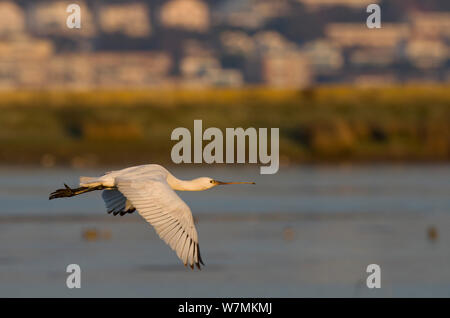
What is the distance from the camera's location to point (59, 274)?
23.3 m

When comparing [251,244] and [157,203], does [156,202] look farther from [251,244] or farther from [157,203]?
[251,244]

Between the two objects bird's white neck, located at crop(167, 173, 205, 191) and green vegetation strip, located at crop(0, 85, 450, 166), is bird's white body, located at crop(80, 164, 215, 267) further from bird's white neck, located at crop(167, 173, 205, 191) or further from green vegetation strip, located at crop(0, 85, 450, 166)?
green vegetation strip, located at crop(0, 85, 450, 166)

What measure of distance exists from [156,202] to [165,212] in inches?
8.4

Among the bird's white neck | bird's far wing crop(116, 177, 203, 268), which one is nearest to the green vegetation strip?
the bird's white neck

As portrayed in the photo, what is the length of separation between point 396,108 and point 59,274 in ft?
148

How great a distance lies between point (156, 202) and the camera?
1661 cm

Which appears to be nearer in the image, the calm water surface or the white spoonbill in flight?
the white spoonbill in flight

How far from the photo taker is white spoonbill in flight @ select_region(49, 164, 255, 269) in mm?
16078

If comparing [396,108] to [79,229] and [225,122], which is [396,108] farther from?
[79,229]

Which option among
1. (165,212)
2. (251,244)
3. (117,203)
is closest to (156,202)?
(165,212)

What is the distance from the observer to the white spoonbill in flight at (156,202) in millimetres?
16078

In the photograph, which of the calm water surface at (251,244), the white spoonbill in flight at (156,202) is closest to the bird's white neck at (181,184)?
the white spoonbill in flight at (156,202)

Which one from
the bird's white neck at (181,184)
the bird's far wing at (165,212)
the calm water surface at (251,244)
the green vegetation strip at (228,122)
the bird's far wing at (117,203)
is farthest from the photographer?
the green vegetation strip at (228,122)

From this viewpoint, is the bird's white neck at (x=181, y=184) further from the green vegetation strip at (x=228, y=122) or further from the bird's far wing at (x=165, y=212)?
the green vegetation strip at (x=228, y=122)
